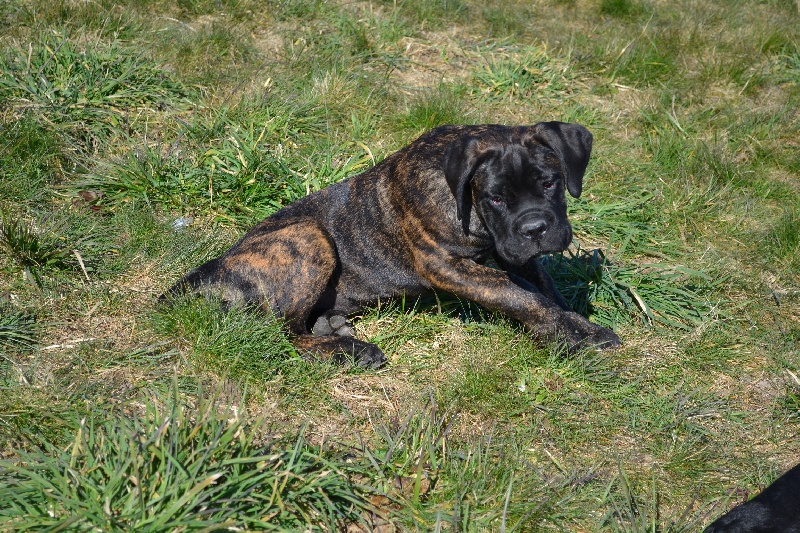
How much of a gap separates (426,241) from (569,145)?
103 cm

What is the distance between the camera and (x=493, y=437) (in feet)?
14.3

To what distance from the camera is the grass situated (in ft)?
12.0

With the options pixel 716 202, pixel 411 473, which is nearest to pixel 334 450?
pixel 411 473

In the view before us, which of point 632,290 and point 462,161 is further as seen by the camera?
point 632,290

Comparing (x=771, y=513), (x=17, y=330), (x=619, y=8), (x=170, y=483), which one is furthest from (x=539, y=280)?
(x=619, y=8)

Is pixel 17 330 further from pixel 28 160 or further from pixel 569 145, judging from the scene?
pixel 569 145

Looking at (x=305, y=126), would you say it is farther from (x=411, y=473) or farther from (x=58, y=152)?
(x=411, y=473)

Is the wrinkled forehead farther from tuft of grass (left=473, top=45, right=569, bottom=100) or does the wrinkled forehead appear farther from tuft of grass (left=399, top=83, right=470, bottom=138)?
tuft of grass (left=473, top=45, right=569, bottom=100)

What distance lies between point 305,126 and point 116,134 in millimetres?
1533

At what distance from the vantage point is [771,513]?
11.1ft

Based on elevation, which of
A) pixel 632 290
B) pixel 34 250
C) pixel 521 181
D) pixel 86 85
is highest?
pixel 521 181

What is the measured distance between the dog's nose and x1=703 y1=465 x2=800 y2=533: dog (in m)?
1.74

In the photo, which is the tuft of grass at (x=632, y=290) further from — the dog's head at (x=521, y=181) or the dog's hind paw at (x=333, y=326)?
the dog's hind paw at (x=333, y=326)

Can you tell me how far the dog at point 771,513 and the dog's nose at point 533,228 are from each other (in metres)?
1.74
